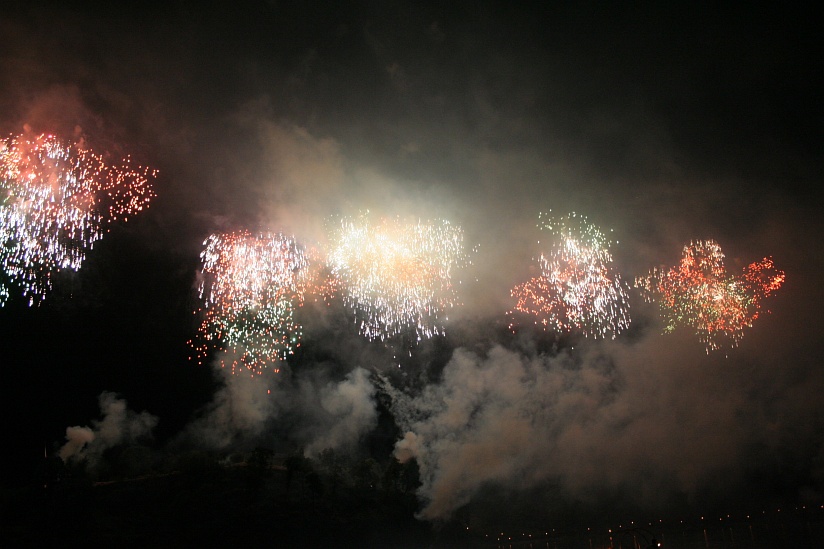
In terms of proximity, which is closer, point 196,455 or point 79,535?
point 79,535

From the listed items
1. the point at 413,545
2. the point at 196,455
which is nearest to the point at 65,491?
the point at 196,455

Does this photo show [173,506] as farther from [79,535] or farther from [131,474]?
[79,535]

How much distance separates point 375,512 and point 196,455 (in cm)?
5412

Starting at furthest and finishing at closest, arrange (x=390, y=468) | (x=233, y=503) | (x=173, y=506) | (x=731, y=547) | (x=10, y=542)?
(x=390, y=468) < (x=233, y=503) < (x=173, y=506) < (x=731, y=547) < (x=10, y=542)

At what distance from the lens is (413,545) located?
520 ft

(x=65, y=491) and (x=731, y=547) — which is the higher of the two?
(x=65, y=491)

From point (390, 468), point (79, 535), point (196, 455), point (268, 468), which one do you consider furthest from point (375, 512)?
point (79, 535)

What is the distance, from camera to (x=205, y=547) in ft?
355

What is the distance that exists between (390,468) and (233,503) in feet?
161

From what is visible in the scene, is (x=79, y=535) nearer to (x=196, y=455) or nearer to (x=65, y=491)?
(x=65, y=491)

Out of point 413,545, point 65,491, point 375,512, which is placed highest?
point 65,491

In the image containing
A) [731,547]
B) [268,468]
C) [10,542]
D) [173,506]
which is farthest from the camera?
[268,468]

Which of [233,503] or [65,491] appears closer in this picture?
[65,491]

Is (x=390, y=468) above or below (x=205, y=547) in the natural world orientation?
above
